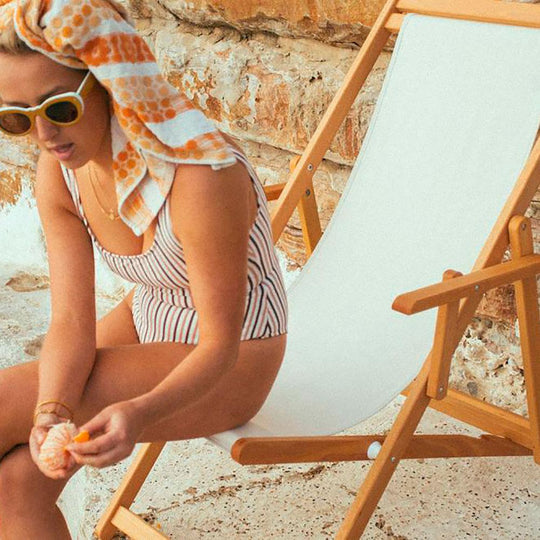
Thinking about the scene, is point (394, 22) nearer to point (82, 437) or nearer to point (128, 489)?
point (128, 489)

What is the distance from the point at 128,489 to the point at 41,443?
0.90m

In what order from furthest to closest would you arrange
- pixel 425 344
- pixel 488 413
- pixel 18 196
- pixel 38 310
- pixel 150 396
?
pixel 18 196 < pixel 38 310 < pixel 488 413 < pixel 425 344 < pixel 150 396

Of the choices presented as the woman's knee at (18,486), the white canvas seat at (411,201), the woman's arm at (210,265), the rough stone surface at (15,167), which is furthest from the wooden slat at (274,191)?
the rough stone surface at (15,167)

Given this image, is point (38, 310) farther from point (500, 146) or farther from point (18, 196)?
point (500, 146)

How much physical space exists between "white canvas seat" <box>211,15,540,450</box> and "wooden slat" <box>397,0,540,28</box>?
34 mm

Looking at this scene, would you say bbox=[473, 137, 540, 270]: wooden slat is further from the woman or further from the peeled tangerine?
the peeled tangerine

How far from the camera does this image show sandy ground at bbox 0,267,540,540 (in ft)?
9.00

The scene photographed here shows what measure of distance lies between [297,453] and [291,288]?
856mm

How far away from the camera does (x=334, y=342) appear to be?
2793mm

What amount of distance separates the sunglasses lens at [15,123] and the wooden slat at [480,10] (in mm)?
1507

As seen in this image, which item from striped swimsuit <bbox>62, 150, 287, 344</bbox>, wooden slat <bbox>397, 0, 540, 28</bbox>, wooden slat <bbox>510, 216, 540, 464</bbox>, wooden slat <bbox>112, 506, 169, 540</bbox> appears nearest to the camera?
striped swimsuit <bbox>62, 150, 287, 344</bbox>

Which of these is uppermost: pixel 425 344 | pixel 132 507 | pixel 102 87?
pixel 102 87

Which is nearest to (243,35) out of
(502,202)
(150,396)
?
(502,202)

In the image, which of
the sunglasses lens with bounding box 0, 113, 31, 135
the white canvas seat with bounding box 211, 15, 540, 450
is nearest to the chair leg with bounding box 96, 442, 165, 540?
the white canvas seat with bounding box 211, 15, 540, 450
